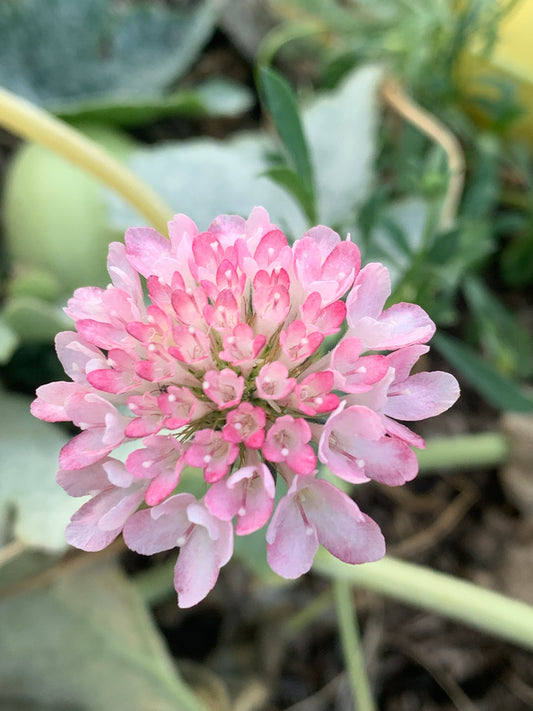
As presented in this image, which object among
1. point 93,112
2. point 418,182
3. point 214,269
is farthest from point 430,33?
point 214,269

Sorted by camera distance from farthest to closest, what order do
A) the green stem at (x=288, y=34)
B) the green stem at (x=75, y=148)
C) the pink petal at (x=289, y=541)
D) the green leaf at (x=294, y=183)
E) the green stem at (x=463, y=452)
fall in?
the green stem at (x=288, y=34)
the green stem at (x=463, y=452)
the green stem at (x=75, y=148)
the green leaf at (x=294, y=183)
the pink petal at (x=289, y=541)

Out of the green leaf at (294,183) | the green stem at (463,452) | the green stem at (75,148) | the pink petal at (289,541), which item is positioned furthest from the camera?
the green stem at (463,452)


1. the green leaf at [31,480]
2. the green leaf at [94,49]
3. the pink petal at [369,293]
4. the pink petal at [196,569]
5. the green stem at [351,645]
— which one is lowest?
the green stem at [351,645]

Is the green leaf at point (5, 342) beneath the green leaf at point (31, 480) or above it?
above

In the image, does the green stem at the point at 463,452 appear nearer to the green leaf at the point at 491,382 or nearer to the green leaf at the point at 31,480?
the green leaf at the point at 491,382

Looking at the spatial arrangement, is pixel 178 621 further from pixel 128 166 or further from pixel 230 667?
pixel 128 166

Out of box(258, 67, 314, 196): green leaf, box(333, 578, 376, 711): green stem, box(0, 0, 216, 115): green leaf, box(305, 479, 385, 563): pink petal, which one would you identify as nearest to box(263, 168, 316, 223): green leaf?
box(258, 67, 314, 196): green leaf

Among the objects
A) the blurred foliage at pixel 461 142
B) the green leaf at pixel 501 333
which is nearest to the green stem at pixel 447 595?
the blurred foliage at pixel 461 142
